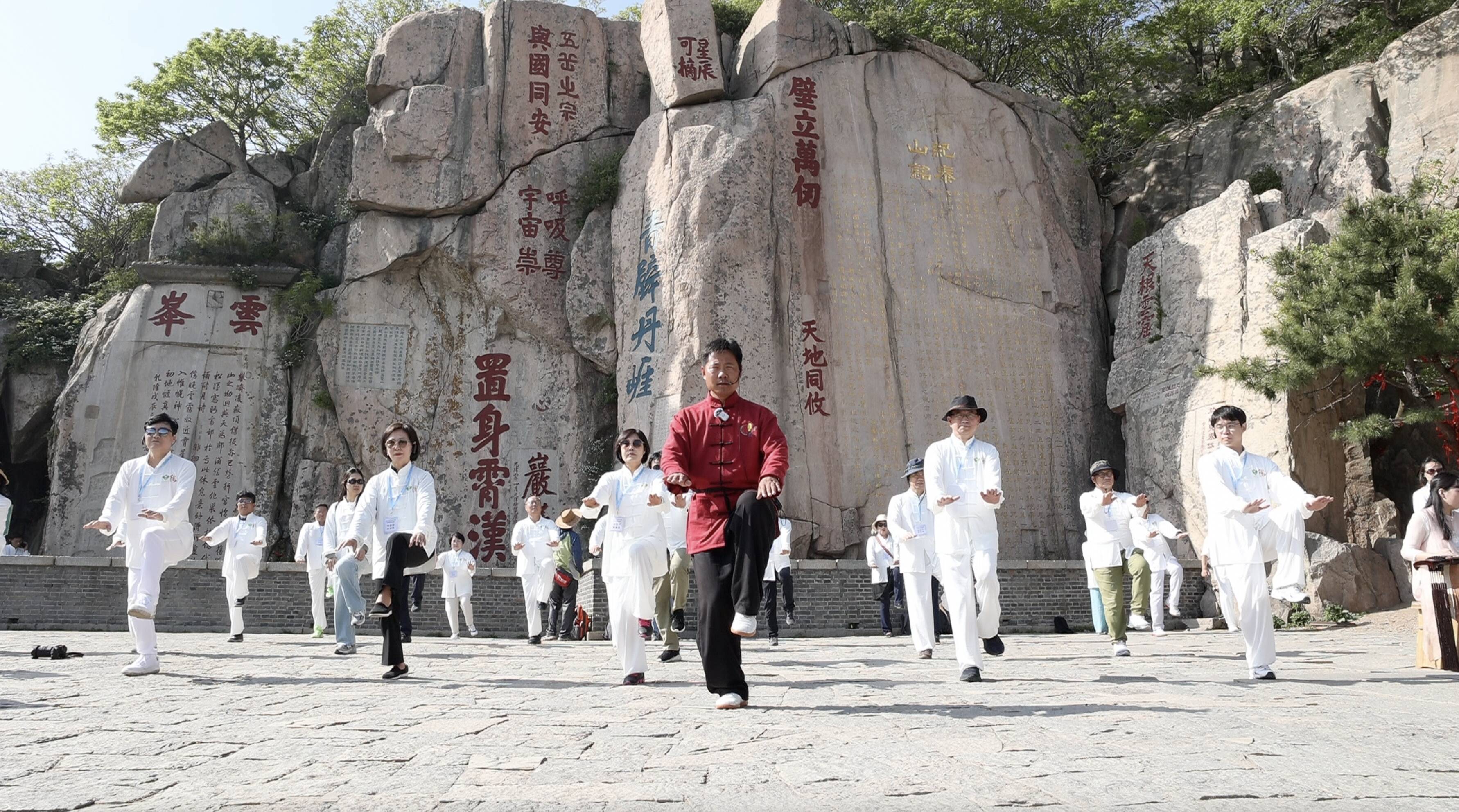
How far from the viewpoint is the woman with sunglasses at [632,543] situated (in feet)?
21.3

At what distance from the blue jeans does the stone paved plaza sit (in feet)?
3.99

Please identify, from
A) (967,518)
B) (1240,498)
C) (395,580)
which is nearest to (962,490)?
(967,518)

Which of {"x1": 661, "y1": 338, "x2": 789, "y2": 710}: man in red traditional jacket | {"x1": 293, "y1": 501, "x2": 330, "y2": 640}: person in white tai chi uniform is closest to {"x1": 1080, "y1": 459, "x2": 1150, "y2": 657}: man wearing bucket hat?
{"x1": 661, "y1": 338, "x2": 789, "y2": 710}: man in red traditional jacket

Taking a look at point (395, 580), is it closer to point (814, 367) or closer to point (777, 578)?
point (777, 578)

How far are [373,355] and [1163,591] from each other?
12496 mm

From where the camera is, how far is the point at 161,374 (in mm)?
17750

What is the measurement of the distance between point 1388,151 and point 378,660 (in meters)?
15.4

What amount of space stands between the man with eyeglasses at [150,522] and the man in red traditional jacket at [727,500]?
3961 mm

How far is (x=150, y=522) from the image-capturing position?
24.0 ft

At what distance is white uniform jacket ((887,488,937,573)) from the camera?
884cm

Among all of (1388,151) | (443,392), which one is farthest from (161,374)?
(1388,151)

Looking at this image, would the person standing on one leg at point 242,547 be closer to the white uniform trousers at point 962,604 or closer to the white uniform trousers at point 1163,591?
the white uniform trousers at point 962,604

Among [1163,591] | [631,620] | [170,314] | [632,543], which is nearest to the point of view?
[631,620]

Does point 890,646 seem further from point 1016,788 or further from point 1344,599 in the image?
point 1016,788
